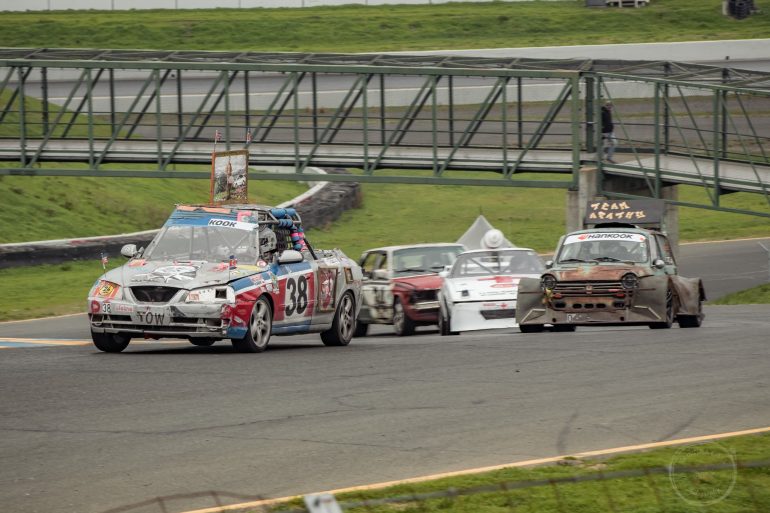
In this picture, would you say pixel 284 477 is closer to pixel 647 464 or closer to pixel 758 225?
pixel 647 464

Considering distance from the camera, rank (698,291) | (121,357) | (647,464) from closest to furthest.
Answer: (647,464)
(121,357)
(698,291)

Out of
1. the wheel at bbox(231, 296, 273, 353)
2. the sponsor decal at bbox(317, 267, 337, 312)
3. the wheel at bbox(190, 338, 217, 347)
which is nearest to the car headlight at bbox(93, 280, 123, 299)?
the wheel at bbox(190, 338, 217, 347)

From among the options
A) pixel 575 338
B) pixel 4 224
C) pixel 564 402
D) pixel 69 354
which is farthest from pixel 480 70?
pixel 564 402

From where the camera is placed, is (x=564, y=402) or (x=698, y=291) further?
(x=698, y=291)

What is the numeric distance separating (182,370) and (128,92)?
43.4 metres

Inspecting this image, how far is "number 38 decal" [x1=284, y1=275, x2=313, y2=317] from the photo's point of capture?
54.3 feet

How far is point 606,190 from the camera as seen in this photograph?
35656 mm

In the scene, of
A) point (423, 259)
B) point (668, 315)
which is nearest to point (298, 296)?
point (668, 315)

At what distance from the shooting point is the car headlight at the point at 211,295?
1526 cm

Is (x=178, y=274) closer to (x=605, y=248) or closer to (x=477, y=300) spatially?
(x=477, y=300)

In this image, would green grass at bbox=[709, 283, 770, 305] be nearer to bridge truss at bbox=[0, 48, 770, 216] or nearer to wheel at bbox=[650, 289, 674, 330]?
bridge truss at bbox=[0, 48, 770, 216]

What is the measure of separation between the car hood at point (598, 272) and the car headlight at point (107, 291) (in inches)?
242

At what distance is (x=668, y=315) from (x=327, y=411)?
8823mm

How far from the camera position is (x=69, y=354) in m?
15.8
